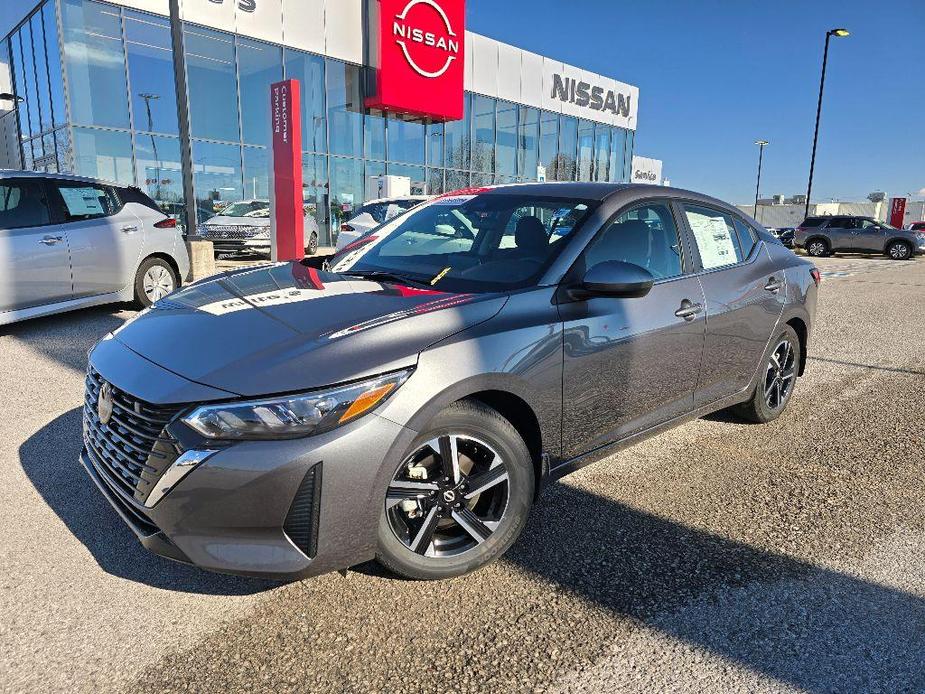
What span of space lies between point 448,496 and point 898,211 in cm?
4703

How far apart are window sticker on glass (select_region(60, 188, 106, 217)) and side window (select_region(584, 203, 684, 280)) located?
6.27 meters

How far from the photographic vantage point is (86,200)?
7.25 metres

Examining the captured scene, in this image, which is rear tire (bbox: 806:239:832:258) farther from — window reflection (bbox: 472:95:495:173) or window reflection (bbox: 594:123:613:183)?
window reflection (bbox: 472:95:495:173)

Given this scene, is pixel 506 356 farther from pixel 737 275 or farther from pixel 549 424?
pixel 737 275

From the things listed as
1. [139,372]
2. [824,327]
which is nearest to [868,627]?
[139,372]

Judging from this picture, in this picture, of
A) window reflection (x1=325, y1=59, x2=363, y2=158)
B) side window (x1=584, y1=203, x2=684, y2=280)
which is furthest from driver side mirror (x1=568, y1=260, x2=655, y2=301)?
window reflection (x1=325, y1=59, x2=363, y2=158)

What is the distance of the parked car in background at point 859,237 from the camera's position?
26594 millimetres

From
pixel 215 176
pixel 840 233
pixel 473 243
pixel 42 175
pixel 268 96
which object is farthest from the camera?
pixel 840 233

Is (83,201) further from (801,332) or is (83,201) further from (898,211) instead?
(898,211)

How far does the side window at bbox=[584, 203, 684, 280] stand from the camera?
10.5 ft

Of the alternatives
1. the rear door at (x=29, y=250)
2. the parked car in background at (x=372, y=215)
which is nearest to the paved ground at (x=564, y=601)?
the rear door at (x=29, y=250)

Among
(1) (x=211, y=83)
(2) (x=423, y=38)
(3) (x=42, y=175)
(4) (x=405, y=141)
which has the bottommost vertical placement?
(3) (x=42, y=175)

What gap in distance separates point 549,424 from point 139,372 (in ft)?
5.28

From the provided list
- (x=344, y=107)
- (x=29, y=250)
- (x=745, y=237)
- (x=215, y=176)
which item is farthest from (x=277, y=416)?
(x=344, y=107)
